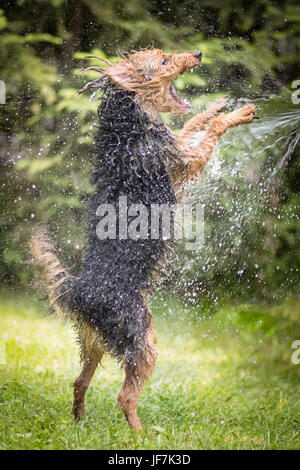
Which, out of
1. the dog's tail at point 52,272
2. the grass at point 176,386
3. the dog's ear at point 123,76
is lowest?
the grass at point 176,386

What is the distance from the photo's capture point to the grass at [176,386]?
11.0 feet

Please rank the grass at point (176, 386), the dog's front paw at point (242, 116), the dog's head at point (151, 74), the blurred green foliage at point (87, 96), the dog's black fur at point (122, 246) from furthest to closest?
the blurred green foliage at point (87, 96) < the dog's front paw at point (242, 116) < the grass at point (176, 386) < the dog's head at point (151, 74) < the dog's black fur at point (122, 246)

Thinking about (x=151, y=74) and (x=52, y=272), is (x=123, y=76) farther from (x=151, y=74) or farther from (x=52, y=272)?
(x=52, y=272)

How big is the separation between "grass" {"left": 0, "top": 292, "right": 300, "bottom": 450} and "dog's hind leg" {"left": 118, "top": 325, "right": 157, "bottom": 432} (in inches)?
6.1

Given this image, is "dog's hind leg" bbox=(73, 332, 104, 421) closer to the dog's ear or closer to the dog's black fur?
the dog's black fur

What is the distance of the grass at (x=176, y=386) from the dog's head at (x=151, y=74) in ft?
6.48

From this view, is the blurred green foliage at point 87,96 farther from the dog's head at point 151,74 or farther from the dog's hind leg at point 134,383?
the dog's hind leg at point 134,383

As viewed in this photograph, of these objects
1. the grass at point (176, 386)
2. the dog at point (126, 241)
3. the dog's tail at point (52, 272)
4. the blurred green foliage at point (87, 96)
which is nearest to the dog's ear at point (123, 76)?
the dog at point (126, 241)

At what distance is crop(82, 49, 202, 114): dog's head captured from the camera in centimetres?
324

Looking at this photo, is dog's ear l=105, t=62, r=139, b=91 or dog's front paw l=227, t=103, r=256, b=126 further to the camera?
dog's front paw l=227, t=103, r=256, b=126

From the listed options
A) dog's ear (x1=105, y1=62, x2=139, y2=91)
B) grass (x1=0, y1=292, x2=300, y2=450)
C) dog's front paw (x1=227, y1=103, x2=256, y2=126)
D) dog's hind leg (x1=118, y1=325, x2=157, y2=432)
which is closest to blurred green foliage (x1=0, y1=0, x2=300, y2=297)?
grass (x1=0, y1=292, x2=300, y2=450)

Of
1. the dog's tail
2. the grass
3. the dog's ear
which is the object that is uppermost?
the dog's ear

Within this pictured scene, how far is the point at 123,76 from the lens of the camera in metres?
3.25
